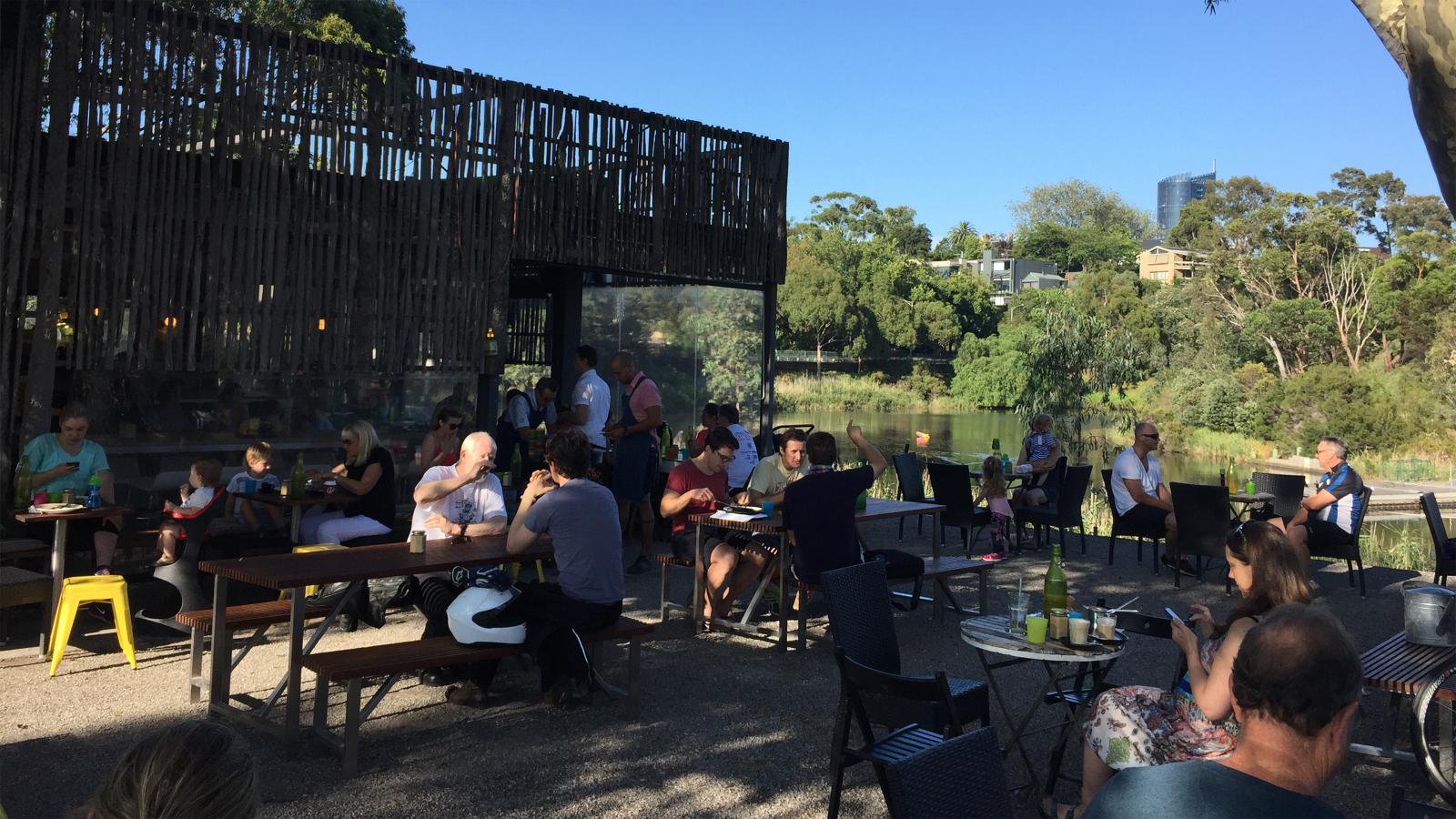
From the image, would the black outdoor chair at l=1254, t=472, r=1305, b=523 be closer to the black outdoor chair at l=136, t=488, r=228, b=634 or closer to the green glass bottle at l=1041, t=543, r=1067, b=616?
the green glass bottle at l=1041, t=543, r=1067, b=616

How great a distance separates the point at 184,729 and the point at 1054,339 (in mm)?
23716

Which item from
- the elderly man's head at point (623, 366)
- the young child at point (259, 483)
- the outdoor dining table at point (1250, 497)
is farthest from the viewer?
the outdoor dining table at point (1250, 497)

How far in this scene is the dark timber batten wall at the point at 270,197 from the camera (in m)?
7.30

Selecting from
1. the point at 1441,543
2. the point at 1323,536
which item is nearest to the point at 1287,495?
the point at 1323,536

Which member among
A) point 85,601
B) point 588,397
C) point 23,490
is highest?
point 588,397

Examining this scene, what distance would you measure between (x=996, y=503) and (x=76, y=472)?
7.13m

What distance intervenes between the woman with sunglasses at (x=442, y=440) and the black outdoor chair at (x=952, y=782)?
598cm

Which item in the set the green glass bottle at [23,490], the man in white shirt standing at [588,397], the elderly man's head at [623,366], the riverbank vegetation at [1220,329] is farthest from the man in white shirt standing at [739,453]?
the riverbank vegetation at [1220,329]

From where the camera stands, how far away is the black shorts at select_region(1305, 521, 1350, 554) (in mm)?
9031

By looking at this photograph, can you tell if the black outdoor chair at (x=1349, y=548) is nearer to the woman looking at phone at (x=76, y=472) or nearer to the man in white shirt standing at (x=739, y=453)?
the man in white shirt standing at (x=739, y=453)

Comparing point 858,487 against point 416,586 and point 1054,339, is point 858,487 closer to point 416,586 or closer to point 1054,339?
point 416,586

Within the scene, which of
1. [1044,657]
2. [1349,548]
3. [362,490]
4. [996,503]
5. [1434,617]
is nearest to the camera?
[1044,657]

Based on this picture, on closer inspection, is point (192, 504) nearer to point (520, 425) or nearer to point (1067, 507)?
point (520, 425)

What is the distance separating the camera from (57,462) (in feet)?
23.0
